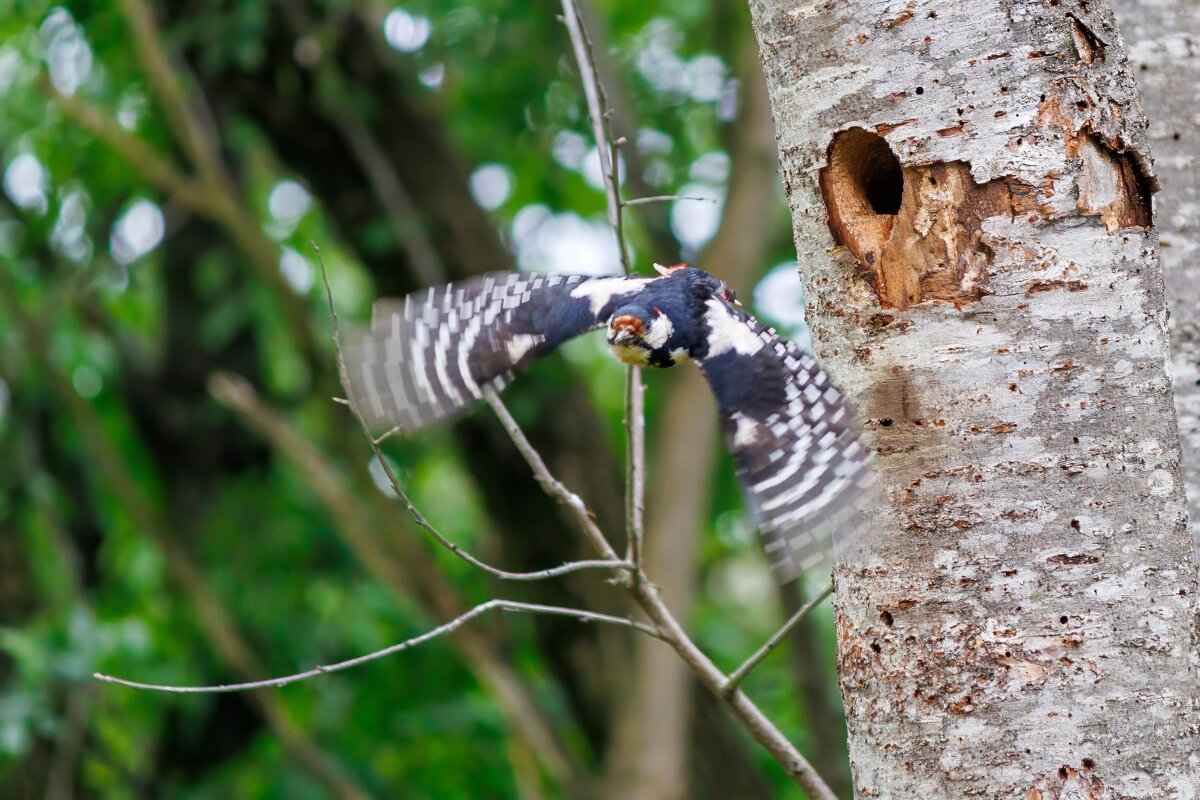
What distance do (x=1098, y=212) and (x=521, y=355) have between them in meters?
1.19

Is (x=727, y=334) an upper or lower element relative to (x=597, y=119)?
lower

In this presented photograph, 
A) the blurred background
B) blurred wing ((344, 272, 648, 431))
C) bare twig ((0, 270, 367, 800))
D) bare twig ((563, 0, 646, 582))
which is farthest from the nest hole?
bare twig ((0, 270, 367, 800))

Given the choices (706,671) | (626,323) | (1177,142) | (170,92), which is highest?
(170,92)

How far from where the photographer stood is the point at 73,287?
5844 millimetres

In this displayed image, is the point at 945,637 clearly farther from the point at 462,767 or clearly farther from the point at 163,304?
the point at 163,304

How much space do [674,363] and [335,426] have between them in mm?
3114

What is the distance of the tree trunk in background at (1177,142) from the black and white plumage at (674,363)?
2.92 ft

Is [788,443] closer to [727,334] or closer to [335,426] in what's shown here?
[727,334]

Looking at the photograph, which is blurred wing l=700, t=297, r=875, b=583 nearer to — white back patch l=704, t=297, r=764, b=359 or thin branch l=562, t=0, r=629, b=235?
white back patch l=704, t=297, r=764, b=359

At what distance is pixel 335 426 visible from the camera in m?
5.49

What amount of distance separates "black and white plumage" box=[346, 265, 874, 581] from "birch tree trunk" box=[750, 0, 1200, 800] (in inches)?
3.8

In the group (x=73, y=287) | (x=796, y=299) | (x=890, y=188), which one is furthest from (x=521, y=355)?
(x=73, y=287)

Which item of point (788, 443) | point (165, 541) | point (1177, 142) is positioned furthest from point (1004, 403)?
point (165, 541)

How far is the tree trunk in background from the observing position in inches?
103
